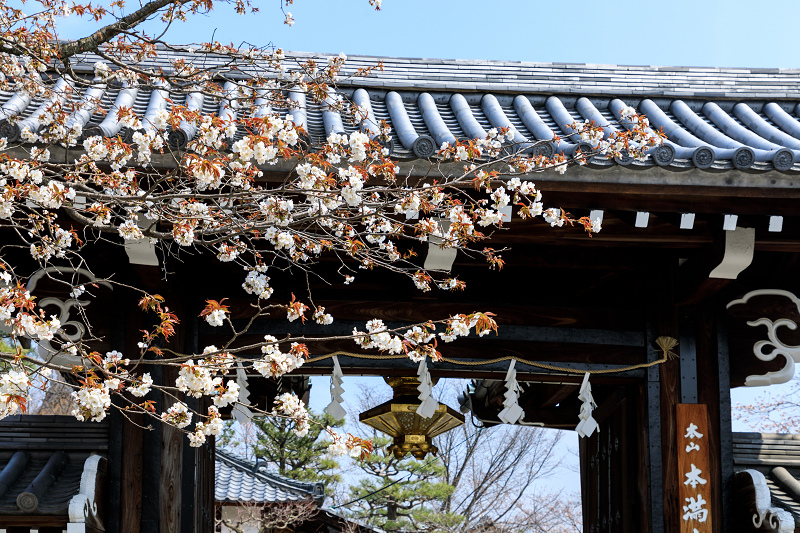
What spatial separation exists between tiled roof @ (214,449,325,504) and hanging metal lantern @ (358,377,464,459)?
6318 mm

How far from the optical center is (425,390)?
16.8 feet

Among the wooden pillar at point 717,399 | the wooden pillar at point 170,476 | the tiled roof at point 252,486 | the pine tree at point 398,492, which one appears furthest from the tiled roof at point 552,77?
the pine tree at point 398,492

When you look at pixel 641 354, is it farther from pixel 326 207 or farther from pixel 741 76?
pixel 741 76

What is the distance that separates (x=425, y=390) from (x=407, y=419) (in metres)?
1.38

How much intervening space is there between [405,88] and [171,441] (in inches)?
102

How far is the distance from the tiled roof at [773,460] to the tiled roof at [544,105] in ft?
5.67

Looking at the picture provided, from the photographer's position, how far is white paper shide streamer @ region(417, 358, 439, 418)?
5.06 metres

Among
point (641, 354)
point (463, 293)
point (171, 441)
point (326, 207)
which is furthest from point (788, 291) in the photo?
point (171, 441)

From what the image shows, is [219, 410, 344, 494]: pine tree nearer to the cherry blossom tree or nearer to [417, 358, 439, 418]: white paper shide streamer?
[417, 358, 439, 418]: white paper shide streamer

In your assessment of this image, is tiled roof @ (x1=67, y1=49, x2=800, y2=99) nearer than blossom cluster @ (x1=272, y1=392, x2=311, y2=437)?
No

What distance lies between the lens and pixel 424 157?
13.2 feet

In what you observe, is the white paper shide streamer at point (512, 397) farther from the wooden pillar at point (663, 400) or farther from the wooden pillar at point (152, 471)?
the wooden pillar at point (152, 471)

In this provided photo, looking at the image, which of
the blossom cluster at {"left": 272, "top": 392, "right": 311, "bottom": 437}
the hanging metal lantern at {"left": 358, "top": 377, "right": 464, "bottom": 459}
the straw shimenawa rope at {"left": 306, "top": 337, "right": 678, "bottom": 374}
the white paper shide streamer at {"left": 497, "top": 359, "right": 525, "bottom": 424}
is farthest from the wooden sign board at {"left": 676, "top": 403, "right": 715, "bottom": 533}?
the blossom cluster at {"left": 272, "top": 392, "right": 311, "bottom": 437}

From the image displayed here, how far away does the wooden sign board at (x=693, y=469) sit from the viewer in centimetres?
485
